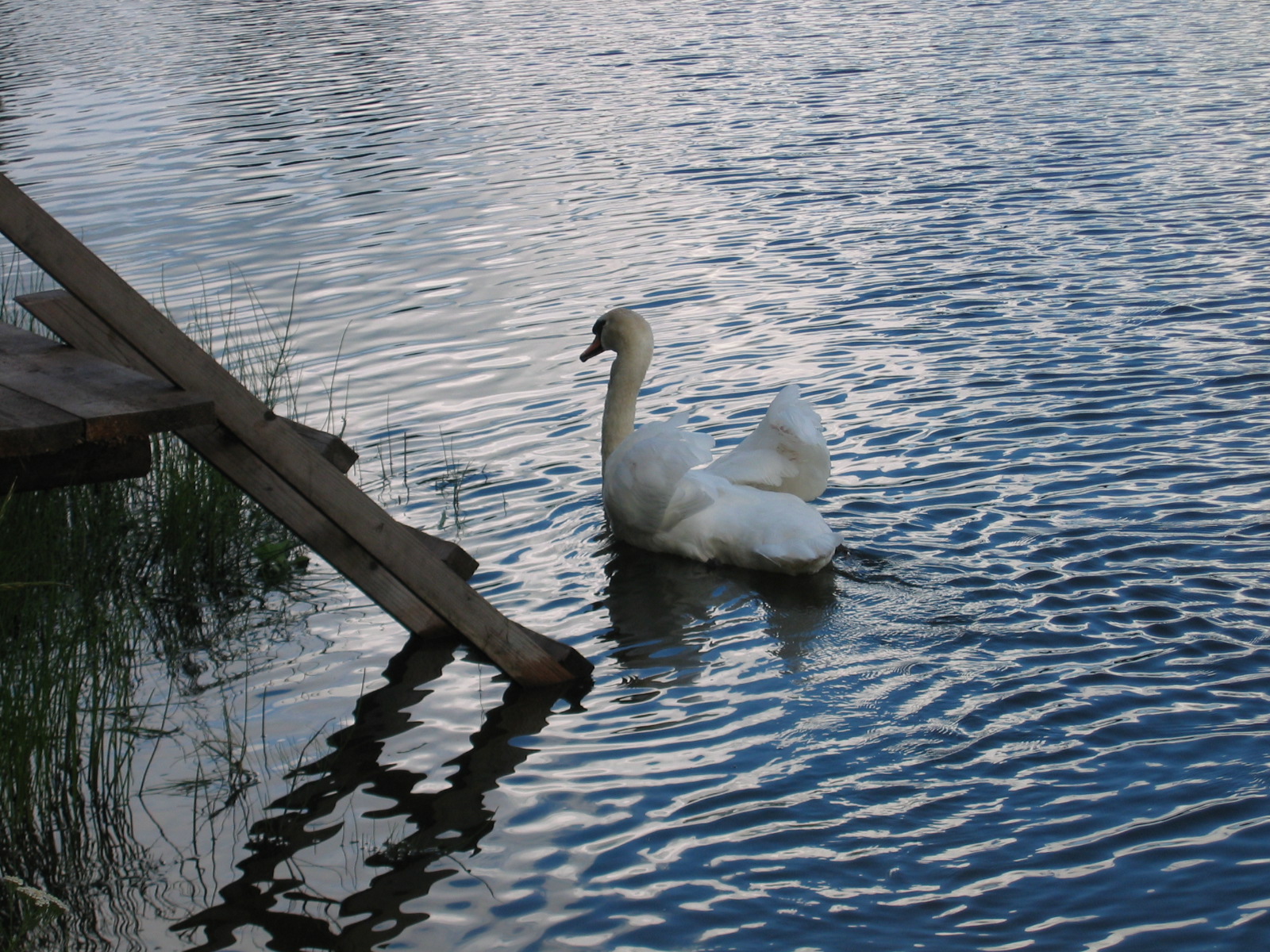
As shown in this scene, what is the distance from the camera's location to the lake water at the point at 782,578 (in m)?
4.38

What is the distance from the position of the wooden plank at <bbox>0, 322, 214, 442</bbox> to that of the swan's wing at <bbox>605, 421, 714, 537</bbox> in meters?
2.70

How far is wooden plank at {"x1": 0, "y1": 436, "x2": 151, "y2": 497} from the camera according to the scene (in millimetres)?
4324

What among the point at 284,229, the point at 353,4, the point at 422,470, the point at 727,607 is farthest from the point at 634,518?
the point at 353,4

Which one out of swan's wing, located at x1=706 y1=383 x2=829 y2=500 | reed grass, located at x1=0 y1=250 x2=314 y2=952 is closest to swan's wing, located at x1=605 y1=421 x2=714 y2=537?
swan's wing, located at x1=706 y1=383 x2=829 y2=500

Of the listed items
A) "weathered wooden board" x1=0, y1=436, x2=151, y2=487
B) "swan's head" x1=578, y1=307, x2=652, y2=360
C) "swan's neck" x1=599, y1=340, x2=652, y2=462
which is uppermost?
"weathered wooden board" x1=0, y1=436, x2=151, y2=487

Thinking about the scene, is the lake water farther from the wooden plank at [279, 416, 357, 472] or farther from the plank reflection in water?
the wooden plank at [279, 416, 357, 472]

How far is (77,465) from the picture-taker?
4398 mm

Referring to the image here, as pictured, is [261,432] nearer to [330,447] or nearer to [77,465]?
[330,447]

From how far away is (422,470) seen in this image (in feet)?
27.4

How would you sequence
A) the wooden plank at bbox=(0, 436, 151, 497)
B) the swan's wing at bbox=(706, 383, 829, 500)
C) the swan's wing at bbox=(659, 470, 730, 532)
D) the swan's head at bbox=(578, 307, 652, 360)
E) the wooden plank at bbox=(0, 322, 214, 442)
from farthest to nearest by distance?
1. the swan's head at bbox=(578, 307, 652, 360)
2. the swan's wing at bbox=(706, 383, 829, 500)
3. the swan's wing at bbox=(659, 470, 730, 532)
4. the wooden plank at bbox=(0, 436, 151, 497)
5. the wooden plank at bbox=(0, 322, 214, 442)

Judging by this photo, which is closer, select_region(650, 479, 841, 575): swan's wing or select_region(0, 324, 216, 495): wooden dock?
select_region(0, 324, 216, 495): wooden dock

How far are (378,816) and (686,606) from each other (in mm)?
2092

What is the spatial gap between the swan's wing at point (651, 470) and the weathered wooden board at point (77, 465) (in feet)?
9.05

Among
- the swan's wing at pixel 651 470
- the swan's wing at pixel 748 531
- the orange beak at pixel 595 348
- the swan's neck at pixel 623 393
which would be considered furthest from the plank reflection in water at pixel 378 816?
the orange beak at pixel 595 348
